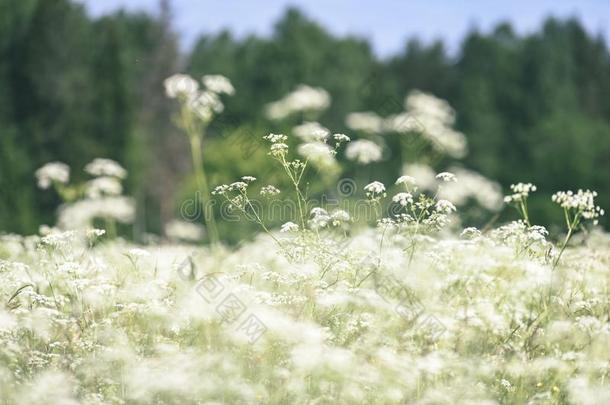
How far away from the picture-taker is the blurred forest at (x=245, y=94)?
23.2 meters

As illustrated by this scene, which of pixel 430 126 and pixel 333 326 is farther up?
pixel 430 126

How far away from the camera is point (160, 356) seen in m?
4.30

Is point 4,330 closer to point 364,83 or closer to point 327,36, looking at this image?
point 364,83

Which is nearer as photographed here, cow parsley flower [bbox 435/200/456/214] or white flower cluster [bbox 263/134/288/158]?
cow parsley flower [bbox 435/200/456/214]

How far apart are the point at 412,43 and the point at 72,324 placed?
145 ft

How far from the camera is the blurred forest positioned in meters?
23.2

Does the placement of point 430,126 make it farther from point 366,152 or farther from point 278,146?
point 278,146

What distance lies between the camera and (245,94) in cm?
4034

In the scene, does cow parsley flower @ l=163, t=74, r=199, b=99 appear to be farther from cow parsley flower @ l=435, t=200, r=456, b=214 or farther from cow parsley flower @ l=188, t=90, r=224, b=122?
cow parsley flower @ l=435, t=200, r=456, b=214

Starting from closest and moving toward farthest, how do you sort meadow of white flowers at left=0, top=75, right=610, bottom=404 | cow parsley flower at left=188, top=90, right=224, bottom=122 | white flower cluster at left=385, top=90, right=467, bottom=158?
meadow of white flowers at left=0, top=75, right=610, bottom=404
cow parsley flower at left=188, top=90, right=224, bottom=122
white flower cluster at left=385, top=90, right=467, bottom=158

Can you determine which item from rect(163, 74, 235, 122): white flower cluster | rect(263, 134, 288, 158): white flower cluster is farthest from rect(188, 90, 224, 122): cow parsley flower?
rect(263, 134, 288, 158): white flower cluster

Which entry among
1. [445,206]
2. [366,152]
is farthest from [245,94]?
[445,206]

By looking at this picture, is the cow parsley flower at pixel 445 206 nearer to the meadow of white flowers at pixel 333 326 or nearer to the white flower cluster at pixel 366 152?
the meadow of white flowers at pixel 333 326

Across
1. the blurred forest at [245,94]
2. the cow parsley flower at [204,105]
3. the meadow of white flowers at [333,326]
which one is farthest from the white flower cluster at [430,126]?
the meadow of white flowers at [333,326]
